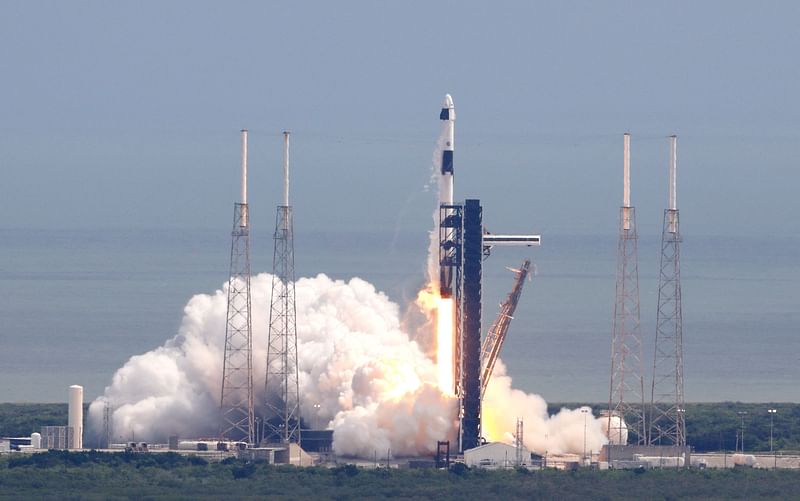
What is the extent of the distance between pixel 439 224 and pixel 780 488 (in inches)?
519

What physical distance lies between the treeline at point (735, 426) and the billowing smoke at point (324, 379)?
43.8 ft

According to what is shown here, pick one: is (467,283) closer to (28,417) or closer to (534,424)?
(534,424)

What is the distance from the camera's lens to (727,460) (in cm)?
9369

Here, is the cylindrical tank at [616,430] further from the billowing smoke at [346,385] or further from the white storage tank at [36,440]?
the white storage tank at [36,440]

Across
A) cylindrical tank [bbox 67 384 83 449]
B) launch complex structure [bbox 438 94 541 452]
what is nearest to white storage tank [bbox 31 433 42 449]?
cylindrical tank [bbox 67 384 83 449]

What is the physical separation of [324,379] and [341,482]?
6.40m

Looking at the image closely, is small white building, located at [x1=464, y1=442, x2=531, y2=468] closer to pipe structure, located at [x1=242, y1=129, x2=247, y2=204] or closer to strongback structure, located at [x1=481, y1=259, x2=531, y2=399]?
strongback structure, located at [x1=481, y1=259, x2=531, y2=399]

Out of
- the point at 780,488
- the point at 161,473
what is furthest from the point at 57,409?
the point at 780,488

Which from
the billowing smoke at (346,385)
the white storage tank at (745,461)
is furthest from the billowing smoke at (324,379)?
the white storage tank at (745,461)

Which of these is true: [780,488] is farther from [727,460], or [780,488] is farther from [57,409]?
[57,409]

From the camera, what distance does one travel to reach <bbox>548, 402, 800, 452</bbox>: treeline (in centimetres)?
10188

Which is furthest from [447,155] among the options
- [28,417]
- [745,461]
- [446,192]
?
[28,417]

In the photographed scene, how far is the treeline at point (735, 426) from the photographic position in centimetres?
10188

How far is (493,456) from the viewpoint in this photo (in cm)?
8925
